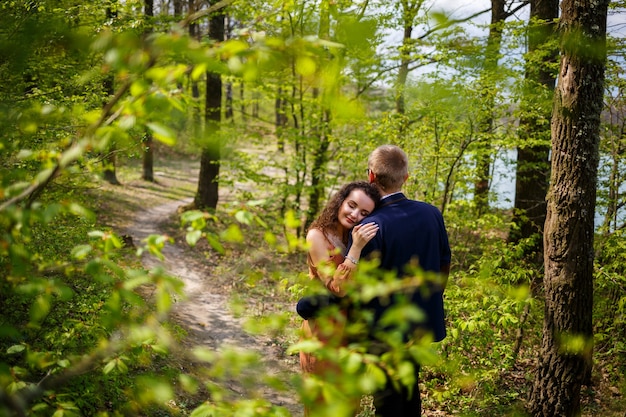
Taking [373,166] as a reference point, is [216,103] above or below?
above

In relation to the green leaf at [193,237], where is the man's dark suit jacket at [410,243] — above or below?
below

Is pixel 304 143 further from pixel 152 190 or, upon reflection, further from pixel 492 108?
pixel 152 190

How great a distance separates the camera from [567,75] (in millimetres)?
4078

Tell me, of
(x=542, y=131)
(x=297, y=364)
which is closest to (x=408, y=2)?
(x=542, y=131)

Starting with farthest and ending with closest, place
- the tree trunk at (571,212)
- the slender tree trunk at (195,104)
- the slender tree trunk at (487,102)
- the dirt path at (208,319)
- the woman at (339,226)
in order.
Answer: the slender tree trunk at (487,102), the dirt path at (208,319), the tree trunk at (571,212), the woman at (339,226), the slender tree trunk at (195,104)

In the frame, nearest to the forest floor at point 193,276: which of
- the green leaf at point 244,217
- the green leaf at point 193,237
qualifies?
the green leaf at point 193,237

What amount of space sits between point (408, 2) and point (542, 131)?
539 cm

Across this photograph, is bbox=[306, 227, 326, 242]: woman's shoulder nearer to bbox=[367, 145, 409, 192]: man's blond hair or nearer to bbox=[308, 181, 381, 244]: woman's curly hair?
bbox=[308, 181, 381, 244]: woman's curly hair

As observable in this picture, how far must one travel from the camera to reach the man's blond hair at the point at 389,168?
3258mm

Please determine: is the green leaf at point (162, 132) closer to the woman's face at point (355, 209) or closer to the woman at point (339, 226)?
the woman at point (339, 226)

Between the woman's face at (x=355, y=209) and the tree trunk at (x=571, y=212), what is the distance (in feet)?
6.75

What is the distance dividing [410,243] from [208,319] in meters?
5.20

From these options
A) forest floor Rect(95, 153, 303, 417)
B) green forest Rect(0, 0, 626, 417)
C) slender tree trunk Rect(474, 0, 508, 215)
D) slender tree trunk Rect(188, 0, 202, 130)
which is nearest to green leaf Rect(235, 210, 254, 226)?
green forest Rect(0, 0, 626, 417)

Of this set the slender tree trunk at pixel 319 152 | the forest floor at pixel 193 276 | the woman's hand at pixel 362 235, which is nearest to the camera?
the woman's hand at pixel 362 235
